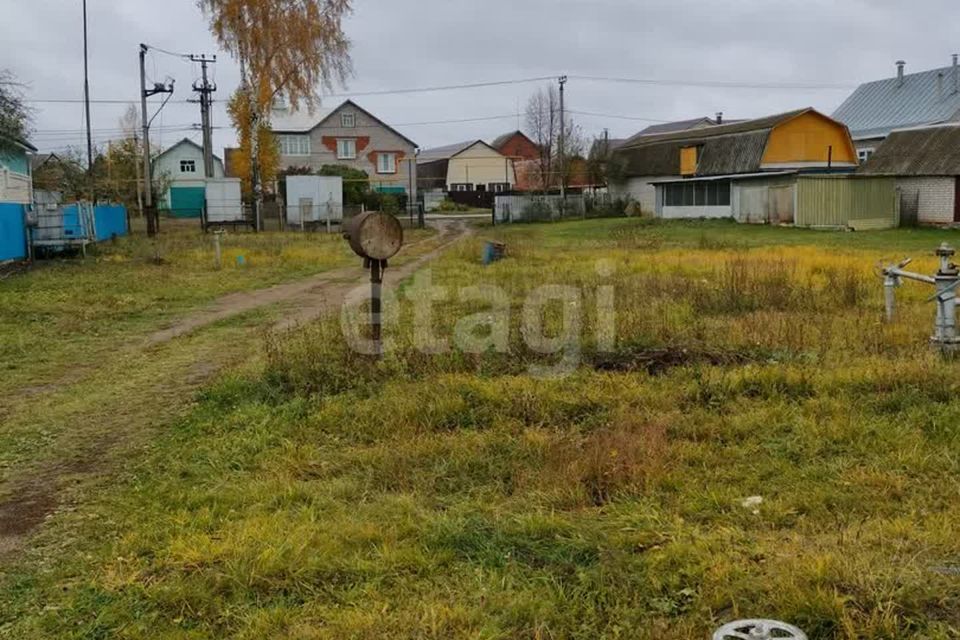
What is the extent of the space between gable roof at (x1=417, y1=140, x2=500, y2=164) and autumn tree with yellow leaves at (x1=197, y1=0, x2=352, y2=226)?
32.7 m

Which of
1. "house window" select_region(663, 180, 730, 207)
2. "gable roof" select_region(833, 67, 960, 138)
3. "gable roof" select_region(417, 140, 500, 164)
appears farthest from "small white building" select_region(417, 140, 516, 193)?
"house window" select_region(663, 180, 730, 207)

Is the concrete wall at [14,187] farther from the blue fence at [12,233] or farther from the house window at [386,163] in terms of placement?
the house window at [386,163]

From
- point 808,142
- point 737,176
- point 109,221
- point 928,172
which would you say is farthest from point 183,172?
point 928,172

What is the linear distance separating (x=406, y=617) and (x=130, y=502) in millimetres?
2030

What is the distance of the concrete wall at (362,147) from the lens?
202 ft

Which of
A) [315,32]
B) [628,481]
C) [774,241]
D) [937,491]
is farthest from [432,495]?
[315,32]

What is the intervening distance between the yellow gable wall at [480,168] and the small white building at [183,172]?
752 inches

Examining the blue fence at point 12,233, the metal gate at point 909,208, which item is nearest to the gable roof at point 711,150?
the metal gate at point 909,208

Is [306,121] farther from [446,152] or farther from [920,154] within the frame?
[920,154]

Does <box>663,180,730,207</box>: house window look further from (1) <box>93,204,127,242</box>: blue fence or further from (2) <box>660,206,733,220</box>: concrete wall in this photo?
(1) <box>93,204,127,242</box>: blue fence

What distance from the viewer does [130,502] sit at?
170 inches

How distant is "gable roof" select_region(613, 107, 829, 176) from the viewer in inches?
1511

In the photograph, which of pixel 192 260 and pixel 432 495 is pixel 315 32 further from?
pixel 432 495

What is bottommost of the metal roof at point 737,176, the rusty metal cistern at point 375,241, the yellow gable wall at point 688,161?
the rusty metal cistern at point 375,241
